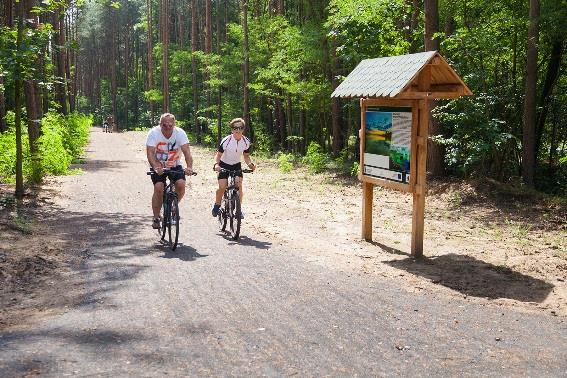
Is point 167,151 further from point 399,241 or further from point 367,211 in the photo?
point 399,241

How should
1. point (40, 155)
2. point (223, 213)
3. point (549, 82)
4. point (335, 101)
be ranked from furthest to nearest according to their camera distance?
point (335, 101) → point (549, 82) → point (40, 155) → point (223, 213)

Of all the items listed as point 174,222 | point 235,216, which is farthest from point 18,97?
point 235,216

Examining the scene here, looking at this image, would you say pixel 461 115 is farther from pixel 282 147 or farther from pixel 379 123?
pixel 282 147

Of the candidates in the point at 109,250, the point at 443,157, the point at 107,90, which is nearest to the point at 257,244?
the point at 109,250

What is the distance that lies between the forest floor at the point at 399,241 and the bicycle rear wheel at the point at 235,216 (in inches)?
31.0

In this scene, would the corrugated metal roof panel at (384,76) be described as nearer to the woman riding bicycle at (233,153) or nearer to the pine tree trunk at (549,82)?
the woman riding bicycle at (233,153)

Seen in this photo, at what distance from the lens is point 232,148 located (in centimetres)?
965

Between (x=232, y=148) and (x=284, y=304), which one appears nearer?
(x=284, y=304)

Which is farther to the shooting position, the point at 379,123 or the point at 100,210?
the point at 100,210

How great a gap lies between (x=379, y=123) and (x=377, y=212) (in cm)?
397

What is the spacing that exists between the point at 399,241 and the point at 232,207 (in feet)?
9.49

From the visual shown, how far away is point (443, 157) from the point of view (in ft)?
52.0

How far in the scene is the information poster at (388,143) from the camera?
328 inches

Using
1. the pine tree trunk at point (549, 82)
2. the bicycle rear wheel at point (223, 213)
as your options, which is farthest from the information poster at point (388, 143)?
the pine tree trunk at point (549, 82)
